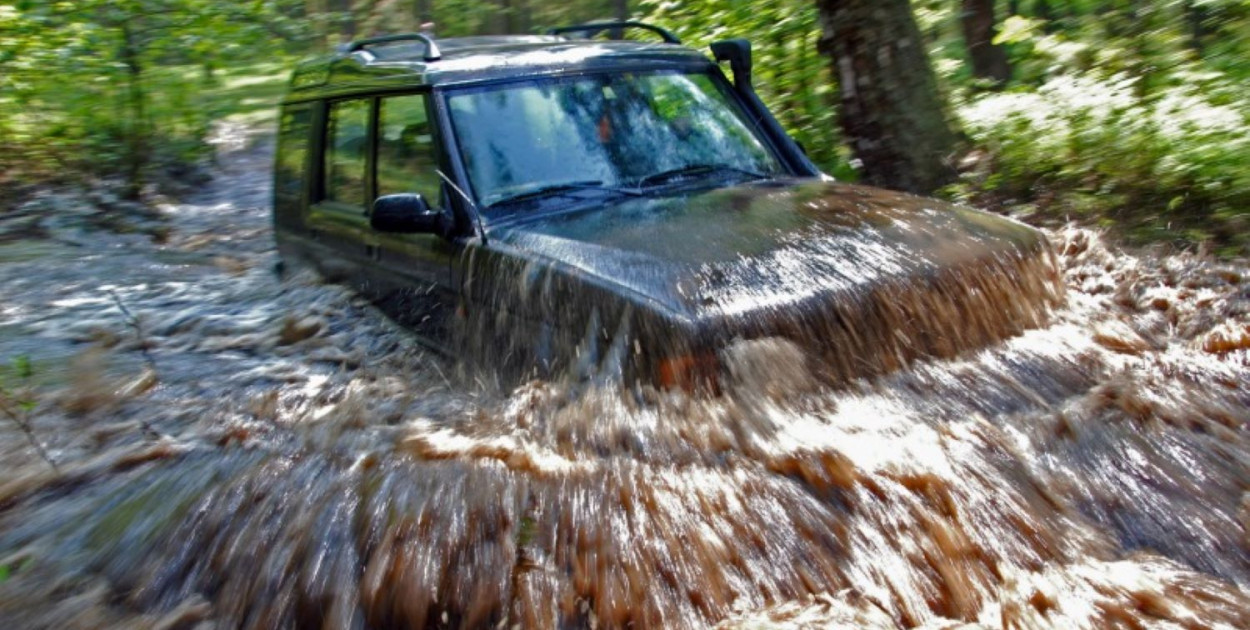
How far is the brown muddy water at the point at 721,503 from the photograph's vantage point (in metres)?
2.57

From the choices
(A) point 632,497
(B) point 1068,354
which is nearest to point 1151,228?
(B) point 1068,354

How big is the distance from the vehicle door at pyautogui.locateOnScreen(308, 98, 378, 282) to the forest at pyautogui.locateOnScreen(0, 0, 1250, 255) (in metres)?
3.15

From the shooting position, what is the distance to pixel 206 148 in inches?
585

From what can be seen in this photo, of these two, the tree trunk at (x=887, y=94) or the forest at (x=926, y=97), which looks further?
the tree trunk at (x=887, y=94)

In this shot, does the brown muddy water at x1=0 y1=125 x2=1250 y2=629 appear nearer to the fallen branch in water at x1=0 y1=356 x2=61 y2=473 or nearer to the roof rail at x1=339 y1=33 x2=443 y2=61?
the fallen branch in water at x1=0 y1=356 x2=61 y2=473

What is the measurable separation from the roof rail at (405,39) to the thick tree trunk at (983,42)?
7611 millimetres

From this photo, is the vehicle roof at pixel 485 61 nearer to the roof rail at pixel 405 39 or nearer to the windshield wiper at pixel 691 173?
the roof rail at pixel 405 39

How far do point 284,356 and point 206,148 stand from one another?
1048cm

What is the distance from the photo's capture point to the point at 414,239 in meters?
4.55

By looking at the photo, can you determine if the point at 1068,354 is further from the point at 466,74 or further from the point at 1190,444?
the point at 466,74

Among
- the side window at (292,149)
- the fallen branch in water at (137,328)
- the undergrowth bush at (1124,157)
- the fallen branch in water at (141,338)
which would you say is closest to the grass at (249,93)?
the fallen branch in water at (137,328)

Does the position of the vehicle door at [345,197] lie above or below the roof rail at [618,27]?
below

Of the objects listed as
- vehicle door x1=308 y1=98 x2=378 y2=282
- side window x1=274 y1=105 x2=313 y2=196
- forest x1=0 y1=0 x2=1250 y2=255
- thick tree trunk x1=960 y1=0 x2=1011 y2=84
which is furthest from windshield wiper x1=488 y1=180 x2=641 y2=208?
thick tree trunk x1=960 y1=0 x2=1011 y2=84

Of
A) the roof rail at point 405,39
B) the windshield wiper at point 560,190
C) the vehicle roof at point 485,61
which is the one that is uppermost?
the roof rail at point 405,39
